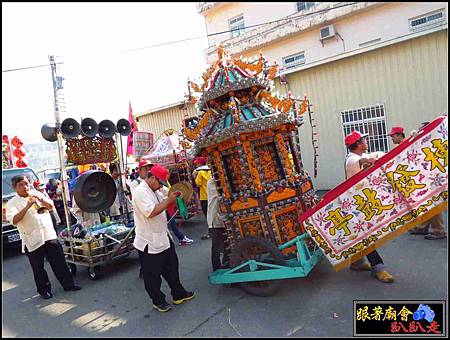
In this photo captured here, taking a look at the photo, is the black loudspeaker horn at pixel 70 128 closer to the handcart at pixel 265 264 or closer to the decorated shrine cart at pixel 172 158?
the decorated shrine cart at pixel 172 158

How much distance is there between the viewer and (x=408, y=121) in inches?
288

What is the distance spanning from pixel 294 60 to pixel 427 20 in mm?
5233

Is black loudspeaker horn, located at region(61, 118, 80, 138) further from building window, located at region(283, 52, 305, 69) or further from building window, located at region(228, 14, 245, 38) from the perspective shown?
building window, located at region(228, 14, 245, 38)

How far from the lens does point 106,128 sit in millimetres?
5926

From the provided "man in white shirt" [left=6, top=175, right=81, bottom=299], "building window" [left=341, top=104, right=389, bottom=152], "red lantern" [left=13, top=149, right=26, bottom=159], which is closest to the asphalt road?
"man in white shirt" [left=6, top=175, right=81, bottom=299]

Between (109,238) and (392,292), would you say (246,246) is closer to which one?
(392,292)

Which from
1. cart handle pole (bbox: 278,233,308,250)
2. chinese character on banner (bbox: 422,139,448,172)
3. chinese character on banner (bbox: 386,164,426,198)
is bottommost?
cart handle pole (bbox: 278,233,308,250)

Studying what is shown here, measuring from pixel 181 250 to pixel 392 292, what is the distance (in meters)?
3.67

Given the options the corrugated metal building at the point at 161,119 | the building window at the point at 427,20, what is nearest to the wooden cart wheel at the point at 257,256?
the corrugated metal building at the point at 161,119

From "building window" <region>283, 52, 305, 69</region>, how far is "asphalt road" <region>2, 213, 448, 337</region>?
11451mm

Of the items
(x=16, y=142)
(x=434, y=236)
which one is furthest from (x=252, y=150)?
(x=16, y=142)

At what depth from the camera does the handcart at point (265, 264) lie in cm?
357

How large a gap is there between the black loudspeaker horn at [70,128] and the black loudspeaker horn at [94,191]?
0.65 m

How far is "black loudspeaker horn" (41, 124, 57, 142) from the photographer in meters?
5.31
